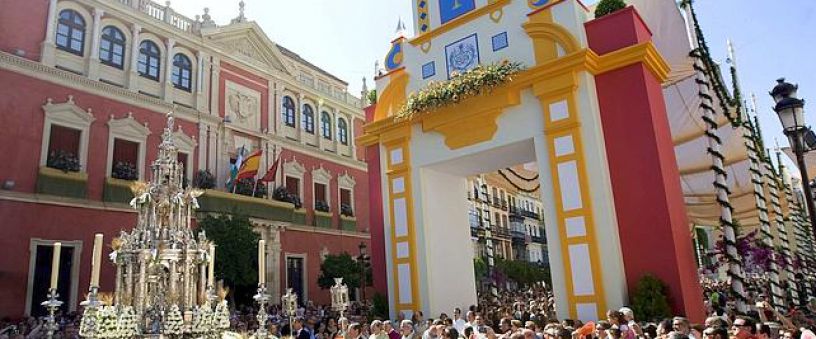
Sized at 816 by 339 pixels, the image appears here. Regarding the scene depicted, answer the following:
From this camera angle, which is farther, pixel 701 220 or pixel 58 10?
pixel 701 220

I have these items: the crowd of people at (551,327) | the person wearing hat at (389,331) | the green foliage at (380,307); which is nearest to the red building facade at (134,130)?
the crowd of people at (551,327)

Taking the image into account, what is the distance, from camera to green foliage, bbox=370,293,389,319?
38.4 ft

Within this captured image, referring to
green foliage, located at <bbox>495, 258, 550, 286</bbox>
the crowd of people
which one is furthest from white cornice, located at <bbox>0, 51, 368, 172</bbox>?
green foliage, located at <bbox>495, 258, 550, 286</bbox>

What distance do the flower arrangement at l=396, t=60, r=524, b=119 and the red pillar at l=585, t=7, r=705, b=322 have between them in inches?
65.2

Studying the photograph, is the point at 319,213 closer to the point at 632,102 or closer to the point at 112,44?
the point at 112,44

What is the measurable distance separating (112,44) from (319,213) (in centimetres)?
1088

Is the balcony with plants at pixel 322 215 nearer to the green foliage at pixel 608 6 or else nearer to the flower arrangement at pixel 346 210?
the flower arrangement at pixel 346 210

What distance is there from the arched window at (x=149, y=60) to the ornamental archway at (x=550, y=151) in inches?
452

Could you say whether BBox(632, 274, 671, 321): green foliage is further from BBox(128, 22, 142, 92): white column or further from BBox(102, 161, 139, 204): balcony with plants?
BBox(128, 22, 142, 92): white column

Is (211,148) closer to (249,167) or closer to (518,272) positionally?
(249,167)

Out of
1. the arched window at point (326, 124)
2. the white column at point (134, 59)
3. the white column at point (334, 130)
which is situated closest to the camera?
the white column at point (134, 59)

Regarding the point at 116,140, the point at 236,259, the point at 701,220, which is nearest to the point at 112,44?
the point at 116,140

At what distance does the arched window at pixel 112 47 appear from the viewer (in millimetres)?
18888

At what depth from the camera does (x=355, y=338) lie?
7582 millimetres
